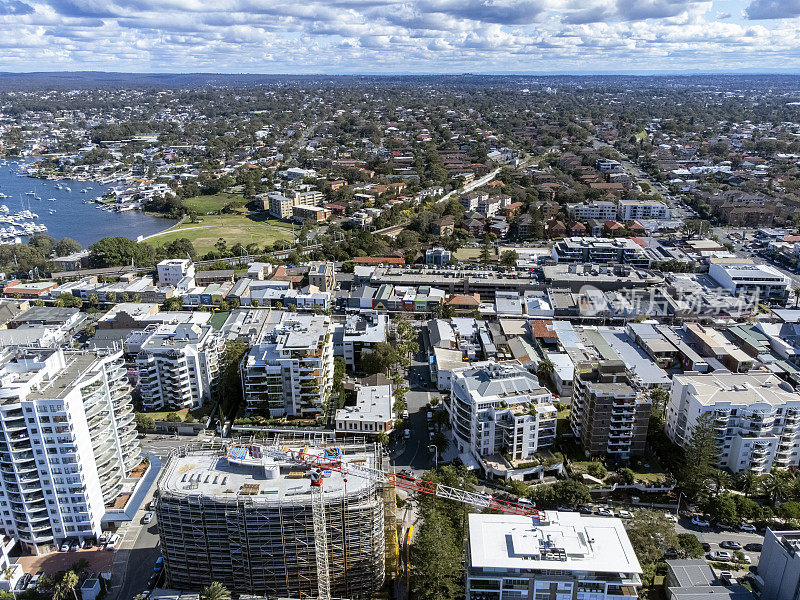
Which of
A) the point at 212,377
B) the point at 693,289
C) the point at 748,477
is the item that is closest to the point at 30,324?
the point at 212,377

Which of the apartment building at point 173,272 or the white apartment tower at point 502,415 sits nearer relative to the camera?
the white apartment tower at point 502,415

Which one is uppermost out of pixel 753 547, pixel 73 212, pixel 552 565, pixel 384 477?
pixel 384 477

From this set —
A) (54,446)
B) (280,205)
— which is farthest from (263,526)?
(280,205)

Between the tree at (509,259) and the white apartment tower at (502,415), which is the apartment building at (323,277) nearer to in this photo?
the tree at (509,259)

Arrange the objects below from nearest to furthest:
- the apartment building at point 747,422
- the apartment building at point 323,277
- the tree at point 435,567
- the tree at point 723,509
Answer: the tree at point 435,567 → the tree at point 723,509 → the apartment building at point 747,422 → the apartment building at point 323,277

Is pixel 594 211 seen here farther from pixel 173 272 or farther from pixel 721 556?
pixel 721 556

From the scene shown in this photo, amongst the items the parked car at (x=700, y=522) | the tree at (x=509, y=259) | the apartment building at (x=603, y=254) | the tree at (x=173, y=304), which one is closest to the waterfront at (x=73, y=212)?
the tree at (x=173, y=304)

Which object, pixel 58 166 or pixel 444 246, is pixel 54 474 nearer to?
pixel 444 246
